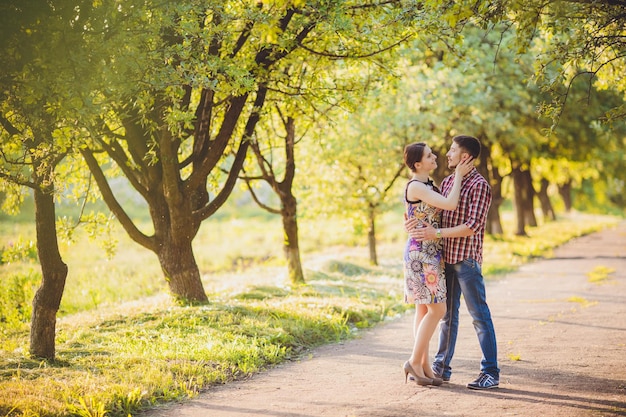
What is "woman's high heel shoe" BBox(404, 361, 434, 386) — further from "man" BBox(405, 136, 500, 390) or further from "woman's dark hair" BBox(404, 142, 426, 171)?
"woman's dark hair" BBox(404, 142, 426, 171)

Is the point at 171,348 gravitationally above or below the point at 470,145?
below

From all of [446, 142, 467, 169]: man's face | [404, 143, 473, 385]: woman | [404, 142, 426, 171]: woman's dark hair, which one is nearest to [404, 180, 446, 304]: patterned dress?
[404, 143, 473, 385]: woman

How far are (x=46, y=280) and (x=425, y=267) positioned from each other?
458 cm

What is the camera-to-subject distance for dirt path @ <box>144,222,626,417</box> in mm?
6285

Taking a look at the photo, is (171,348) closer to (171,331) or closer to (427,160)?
(171,331)

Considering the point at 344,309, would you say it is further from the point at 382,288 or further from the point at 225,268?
the point at 225,268

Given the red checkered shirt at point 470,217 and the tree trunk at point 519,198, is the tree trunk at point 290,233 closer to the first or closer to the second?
the red checkered shirt at point 470,217

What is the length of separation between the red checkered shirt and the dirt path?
4.46 ft

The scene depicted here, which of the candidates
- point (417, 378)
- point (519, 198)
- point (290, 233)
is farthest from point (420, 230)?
point (519, 198)

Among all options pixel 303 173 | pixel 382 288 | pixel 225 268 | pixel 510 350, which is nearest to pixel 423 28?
pixel 510 350

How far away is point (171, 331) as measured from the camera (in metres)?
9.51

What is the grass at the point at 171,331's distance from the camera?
670 cm

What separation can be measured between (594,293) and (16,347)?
10603 millimetres

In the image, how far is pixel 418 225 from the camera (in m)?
6.94
